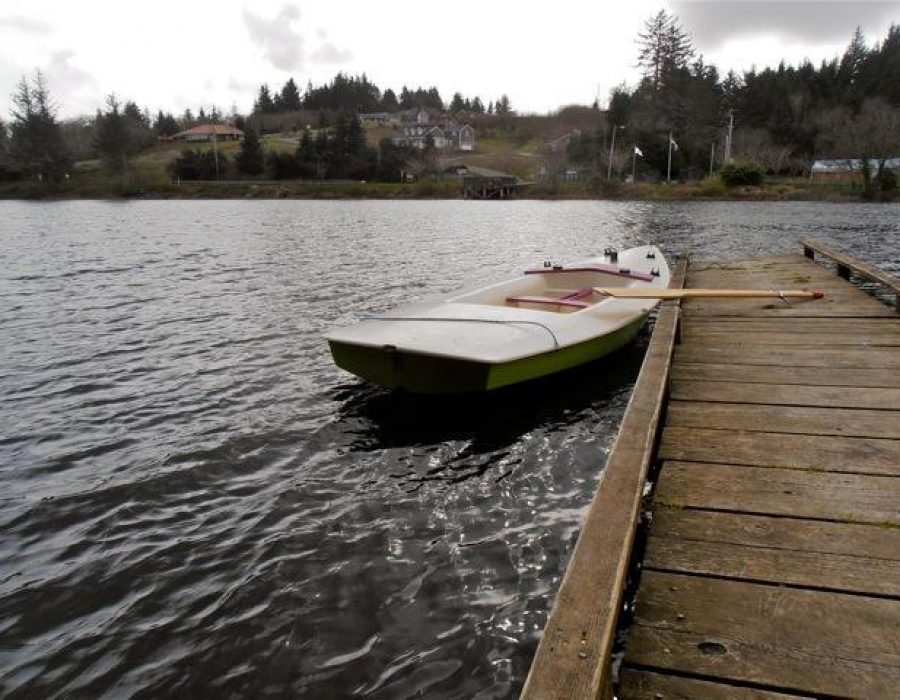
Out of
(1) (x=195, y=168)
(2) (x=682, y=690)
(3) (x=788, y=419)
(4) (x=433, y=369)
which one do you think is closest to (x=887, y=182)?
(3) (x=788, y=419)

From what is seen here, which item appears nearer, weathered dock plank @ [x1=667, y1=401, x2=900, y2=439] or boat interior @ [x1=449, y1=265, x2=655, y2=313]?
weathered dock plank @ [x1=667, y1=401, x2=900, y2=439]

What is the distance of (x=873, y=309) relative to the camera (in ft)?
30.0

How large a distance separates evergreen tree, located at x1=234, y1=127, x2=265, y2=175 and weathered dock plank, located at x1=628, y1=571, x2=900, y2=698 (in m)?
96.4

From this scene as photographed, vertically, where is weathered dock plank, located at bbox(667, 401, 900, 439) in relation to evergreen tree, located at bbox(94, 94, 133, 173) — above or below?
below

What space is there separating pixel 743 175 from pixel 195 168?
234ft

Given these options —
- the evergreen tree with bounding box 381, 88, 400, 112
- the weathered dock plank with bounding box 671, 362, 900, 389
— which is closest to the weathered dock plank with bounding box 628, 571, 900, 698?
the weathered dock plank with bounding box 671, 362, 900, 389

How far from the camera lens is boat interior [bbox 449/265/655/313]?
9.91 metres

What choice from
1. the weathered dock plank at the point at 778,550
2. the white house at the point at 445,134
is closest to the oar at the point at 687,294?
the weathered dock plank at the point at 778,550

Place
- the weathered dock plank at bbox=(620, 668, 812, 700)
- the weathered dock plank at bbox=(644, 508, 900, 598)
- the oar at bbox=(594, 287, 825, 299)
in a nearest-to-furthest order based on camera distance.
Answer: the weathered dock plank at bbox=(620, 668, 812, 700)
the weathered dock plank at bbox=(644, 508, 900, 598)
the oar at bbox=(594, 287, 825, 299)

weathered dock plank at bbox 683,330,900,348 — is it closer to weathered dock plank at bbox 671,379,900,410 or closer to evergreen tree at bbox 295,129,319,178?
weathered dock plank at bbox 671,379,900,410

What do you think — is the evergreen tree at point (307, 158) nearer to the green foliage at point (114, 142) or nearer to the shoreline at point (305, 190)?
the shoreline at point (305, 190)

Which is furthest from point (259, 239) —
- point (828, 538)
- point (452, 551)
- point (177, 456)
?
point (828, 538)

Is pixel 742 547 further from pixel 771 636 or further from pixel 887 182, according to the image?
pixel 887 182

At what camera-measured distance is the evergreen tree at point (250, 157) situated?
296 ft
